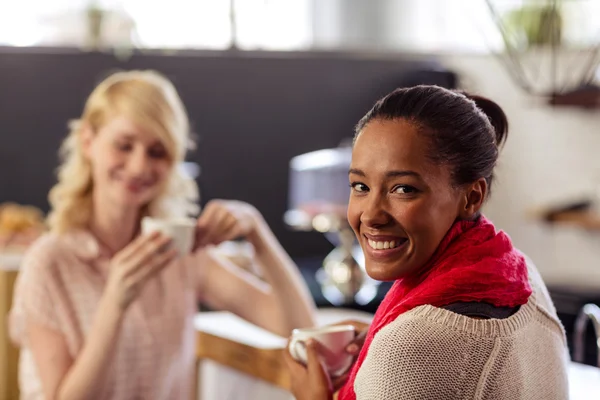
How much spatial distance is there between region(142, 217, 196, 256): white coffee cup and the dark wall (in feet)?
9.07

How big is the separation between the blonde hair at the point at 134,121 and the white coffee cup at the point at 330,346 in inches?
34.3

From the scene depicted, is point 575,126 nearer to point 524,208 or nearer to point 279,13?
point 524,208

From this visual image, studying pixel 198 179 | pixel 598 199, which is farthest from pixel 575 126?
pixel 198 179

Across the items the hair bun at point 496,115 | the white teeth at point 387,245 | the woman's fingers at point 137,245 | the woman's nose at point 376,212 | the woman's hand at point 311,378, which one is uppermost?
the hair bun at point 496,115

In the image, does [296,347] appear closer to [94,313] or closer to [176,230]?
[176,230]

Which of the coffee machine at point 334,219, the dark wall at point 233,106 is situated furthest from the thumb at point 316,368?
the dark wall at point 233,106

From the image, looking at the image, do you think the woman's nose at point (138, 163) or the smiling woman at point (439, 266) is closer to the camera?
the smiling woman at point (439, 266)

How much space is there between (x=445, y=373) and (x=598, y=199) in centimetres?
395

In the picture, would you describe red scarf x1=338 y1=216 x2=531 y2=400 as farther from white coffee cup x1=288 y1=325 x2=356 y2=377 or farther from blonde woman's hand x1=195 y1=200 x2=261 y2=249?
blonde woman's hand x1=195 y1=200 x2=261 y2=249

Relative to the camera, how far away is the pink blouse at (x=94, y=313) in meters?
2.00

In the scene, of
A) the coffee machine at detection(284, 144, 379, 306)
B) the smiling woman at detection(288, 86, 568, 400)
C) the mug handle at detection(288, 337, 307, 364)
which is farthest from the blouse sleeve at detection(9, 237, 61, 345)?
the coffee machine at detection(284, 144, 379, 306)

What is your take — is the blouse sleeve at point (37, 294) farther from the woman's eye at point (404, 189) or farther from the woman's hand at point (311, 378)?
the woman's eye at point (404, 189)

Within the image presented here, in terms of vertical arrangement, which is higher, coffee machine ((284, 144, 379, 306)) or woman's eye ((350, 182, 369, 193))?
woman's eye ((350, 182, 369, 193))

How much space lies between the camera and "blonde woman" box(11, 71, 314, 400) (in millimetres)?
1938
